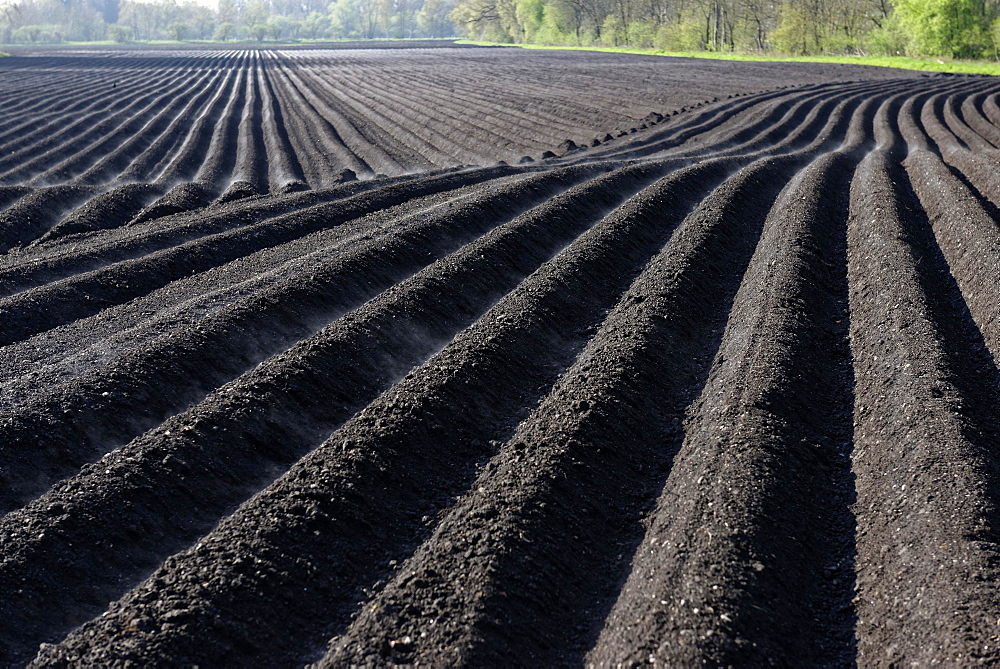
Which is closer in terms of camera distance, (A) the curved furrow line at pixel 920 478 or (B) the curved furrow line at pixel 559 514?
(A) the curved furrow line at pixel 920 478

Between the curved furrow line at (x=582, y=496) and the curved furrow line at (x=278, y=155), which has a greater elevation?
the curved furrow line at (x=278, y=155)

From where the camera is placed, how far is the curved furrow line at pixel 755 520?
4.55 meters

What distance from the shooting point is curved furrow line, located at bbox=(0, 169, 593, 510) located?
22.1 ft

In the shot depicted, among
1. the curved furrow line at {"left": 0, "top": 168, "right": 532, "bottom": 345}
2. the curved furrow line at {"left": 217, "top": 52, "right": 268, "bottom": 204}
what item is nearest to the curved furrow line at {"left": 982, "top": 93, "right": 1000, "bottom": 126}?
the curved furrow line at {"left": 0, "top": 168, "right": 532, "bottom": 345}

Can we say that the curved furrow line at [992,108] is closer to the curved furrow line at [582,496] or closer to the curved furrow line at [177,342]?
the curved furrow line at [582,496]

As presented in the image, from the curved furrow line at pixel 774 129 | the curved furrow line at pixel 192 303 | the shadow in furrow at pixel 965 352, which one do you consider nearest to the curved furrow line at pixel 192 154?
the curved furrow line at pixel 192 303

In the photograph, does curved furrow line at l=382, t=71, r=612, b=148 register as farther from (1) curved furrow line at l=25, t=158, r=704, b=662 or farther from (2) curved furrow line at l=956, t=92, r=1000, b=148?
(1) curved furrow line at l=25, t=158, r=704, b=662

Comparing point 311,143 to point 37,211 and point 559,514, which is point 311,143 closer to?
point 37,211

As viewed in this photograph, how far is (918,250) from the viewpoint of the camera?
11.1 m

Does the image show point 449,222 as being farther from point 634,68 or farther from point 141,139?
point 634,68

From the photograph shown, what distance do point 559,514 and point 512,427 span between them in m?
1.62

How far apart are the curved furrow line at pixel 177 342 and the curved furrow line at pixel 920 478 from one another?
586 centimetres

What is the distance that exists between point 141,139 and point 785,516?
28.0m

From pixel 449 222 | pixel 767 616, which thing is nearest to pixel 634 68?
pixel 449 222
